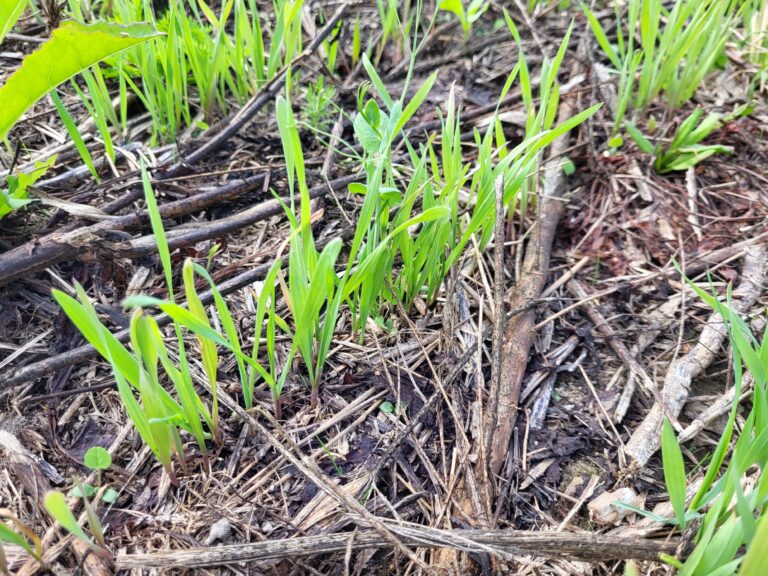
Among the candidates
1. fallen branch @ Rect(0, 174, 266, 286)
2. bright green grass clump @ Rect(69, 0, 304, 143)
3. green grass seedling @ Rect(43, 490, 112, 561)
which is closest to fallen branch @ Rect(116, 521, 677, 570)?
green grass seedling @ Rect(43, 490, 112, 561)

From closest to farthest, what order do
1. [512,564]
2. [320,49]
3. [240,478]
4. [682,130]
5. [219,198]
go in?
[512,564] < [240,478] < [219,198] < [682,130] < [320,49]

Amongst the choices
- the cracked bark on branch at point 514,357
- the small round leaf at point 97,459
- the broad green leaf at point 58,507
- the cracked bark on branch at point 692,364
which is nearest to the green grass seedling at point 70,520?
the broad green leaf at point 58,507

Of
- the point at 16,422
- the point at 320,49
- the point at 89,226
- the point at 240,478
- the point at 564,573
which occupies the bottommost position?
the point at 564,573

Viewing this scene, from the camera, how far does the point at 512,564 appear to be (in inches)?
32.5

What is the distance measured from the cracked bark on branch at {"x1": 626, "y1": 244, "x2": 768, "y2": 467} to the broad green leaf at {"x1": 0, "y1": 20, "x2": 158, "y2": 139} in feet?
3.84

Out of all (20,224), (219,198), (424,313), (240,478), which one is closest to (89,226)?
(20,224)

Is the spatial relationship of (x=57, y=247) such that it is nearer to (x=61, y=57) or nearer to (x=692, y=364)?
(x=61, y=57)

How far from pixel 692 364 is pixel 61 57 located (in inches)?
53.5

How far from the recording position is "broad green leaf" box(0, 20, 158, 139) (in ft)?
3.11

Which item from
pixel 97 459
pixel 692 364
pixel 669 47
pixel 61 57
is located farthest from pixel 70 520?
pixel 669 47

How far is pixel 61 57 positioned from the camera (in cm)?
98

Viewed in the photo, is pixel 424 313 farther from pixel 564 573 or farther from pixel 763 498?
pixel 763 498

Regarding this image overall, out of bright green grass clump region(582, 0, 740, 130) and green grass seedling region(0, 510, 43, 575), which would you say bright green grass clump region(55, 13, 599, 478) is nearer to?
green grass seedling region(0, 510, 43, 575)

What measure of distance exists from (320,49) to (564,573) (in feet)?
5.57
